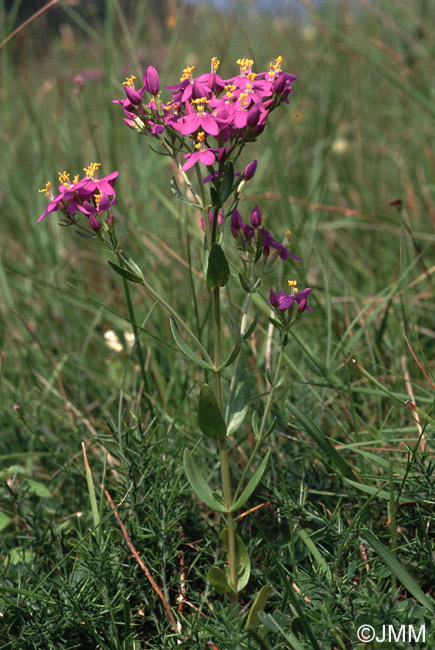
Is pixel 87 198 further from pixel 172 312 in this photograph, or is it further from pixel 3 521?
pixel 3 521

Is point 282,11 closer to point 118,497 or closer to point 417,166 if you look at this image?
point 417,166

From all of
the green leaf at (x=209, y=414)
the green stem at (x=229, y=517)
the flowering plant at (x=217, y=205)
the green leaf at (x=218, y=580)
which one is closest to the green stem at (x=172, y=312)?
the flowering plant at (x=217, y=205)

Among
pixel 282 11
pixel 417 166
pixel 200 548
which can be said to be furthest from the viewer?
pixel 282 11

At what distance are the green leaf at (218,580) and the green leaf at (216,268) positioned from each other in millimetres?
619

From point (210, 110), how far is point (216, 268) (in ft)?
1.20

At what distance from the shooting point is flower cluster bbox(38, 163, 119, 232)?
3.98ft

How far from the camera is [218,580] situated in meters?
1.22

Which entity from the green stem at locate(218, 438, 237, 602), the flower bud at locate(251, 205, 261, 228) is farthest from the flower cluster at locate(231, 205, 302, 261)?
the green stem at locate(218, 438, 237, 602)

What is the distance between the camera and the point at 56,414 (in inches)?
78.1

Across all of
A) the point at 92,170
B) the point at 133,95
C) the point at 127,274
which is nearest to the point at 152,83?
the point at 133,95

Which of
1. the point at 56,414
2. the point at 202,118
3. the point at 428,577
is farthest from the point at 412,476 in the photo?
the point at 56,414

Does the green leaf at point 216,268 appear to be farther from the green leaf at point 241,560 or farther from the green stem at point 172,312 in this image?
the green leaf at point 241,560

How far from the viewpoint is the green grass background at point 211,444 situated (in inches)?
47.6

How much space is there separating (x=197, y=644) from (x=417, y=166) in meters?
2.93
